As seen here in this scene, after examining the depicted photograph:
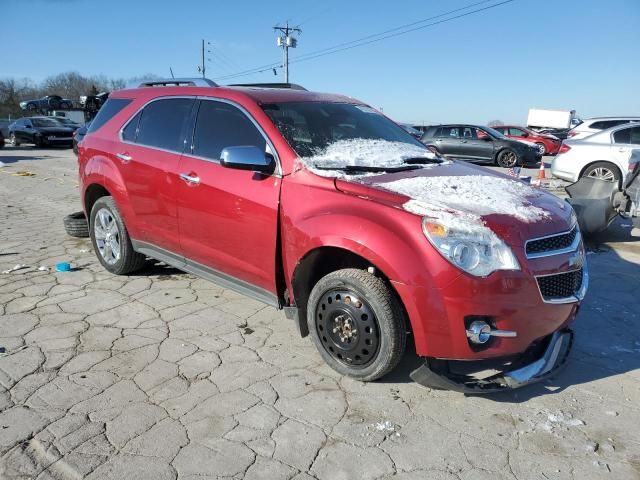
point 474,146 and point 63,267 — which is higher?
point 474,146

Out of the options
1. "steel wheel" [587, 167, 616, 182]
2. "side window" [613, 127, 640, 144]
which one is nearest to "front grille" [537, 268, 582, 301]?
"steel wheel" [587, 167, 616, 182]

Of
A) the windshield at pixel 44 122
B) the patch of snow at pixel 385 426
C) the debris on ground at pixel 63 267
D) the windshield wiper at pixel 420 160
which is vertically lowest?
the patch of snow at pixel 385 426

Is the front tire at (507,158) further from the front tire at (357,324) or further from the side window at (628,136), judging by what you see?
the front tire at (357,324)

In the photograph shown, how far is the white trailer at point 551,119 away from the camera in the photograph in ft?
131

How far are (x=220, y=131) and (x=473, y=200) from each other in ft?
6.52

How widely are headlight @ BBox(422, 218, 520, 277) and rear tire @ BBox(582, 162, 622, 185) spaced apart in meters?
9.48

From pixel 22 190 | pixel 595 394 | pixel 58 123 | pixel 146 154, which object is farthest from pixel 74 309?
pixel 58 123

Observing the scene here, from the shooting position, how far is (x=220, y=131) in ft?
→ 13.0

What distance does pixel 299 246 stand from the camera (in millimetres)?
3230

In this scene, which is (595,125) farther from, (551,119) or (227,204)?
(551,119)

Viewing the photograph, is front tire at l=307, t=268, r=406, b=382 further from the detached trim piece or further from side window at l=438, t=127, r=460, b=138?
side window at l=438, t=127, r=460, b=138

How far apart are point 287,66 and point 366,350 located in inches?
1905

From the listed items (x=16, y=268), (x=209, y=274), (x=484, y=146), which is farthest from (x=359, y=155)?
(x=484, y=146)

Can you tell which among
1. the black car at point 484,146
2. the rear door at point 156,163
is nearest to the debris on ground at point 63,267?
the rear door at point 156,163
